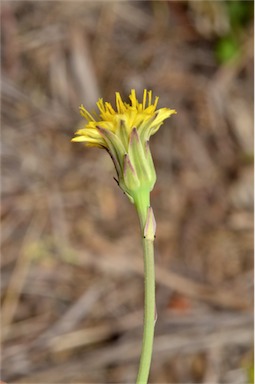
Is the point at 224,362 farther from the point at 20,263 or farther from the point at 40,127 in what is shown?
the point at 40,127

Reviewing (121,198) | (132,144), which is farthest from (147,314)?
(121,198)

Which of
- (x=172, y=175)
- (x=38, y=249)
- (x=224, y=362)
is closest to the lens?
(x=224, y=362)

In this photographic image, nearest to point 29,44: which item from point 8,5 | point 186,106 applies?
point 8,5

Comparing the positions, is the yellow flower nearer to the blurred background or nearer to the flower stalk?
the flower stalk

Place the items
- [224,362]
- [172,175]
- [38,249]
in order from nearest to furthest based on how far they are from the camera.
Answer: [224,362] < [38,249] < [172,175]

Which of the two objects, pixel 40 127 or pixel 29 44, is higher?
pixel 29 44

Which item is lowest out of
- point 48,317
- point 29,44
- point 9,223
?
point 48,317

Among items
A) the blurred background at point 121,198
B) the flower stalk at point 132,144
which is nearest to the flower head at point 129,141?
the flower stalk at point 132,144

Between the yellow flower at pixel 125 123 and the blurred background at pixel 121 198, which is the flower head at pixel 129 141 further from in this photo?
the blurred background at pixel 121 198
